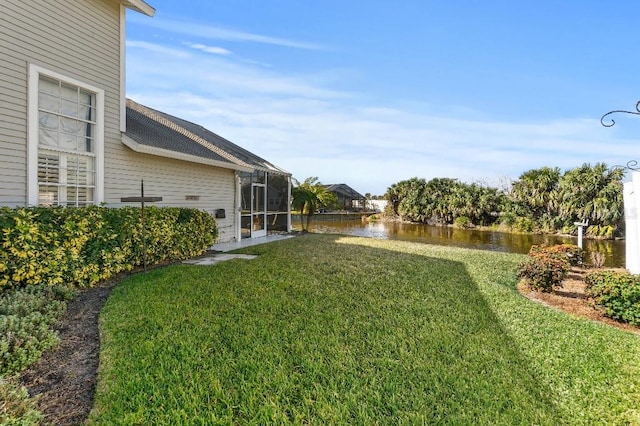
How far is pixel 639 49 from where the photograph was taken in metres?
8.72

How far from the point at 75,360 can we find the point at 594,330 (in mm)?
5875

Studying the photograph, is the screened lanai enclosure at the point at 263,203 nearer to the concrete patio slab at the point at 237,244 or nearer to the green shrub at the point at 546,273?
the concrete patio slab at the point at 237,244

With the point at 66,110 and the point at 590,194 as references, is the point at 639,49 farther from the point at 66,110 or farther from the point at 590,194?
the point at 590,194

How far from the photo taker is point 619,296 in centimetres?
→ 491

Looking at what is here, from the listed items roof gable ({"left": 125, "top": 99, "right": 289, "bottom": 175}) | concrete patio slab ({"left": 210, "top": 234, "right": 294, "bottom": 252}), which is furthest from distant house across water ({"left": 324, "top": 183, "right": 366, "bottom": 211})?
concrete patio slab ({"left": 210, "top": 234, "right": 294, "bottom": 252})

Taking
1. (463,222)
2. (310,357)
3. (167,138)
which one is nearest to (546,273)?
(310,357)

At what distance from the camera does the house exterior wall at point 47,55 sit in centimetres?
567

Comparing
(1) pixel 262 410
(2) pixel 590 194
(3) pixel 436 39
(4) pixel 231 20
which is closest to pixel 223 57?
(4) pixel 231 20

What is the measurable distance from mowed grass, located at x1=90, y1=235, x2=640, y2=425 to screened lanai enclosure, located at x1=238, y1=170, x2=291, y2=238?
697cm

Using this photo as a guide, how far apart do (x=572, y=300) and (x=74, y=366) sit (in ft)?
23.7

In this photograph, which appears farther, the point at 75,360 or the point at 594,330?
the point at 594,330

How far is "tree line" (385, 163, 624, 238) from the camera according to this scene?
20.8 m

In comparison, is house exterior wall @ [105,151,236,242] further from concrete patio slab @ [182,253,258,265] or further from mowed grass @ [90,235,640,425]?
mowed grass @ [90,235,640,425]

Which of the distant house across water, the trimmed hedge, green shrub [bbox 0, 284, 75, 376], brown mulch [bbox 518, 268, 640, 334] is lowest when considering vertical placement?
brown mulch [bbox 518, 268, 640, 334]
